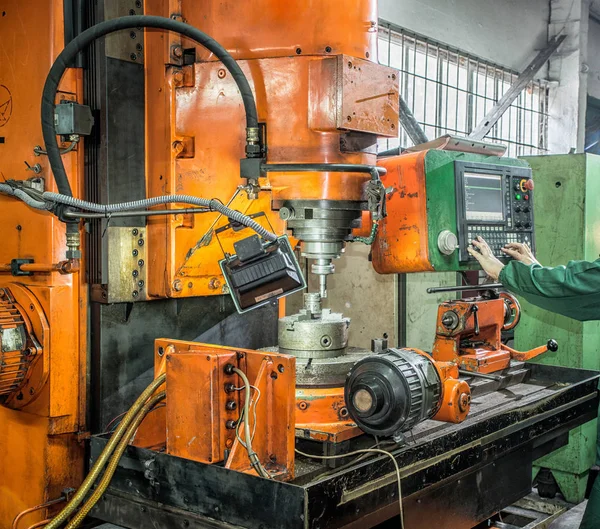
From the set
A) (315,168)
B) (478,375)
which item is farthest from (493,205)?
(315,168)

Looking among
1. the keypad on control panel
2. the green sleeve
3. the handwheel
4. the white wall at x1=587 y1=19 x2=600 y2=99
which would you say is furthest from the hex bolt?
the white wall at x1=587 y1=19 x2=600 y2=99

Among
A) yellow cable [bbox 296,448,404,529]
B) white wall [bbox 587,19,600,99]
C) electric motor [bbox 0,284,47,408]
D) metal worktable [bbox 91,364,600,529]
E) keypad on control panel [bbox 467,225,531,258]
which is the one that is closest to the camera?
metal worktable [bbox 91,364,600,529]

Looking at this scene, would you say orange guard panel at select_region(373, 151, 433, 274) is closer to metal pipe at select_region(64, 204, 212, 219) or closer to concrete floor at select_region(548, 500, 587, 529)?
metal pipe at select_region(64, 204, 212, 219)

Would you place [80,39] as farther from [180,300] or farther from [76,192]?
[180,300]

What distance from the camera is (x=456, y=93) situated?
15.8ft

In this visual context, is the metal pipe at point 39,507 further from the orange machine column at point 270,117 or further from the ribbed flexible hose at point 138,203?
the ribbed flexible hose at point 138,203

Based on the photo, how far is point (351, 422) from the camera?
1604 millimetres

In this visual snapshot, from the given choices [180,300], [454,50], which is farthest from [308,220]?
[454,50]

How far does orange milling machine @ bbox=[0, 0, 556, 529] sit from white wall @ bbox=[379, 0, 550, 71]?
7.93 feet

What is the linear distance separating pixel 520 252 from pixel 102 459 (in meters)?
1.33

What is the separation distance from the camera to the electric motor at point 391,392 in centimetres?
146

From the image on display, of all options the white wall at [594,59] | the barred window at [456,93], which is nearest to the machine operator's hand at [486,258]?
the barred window at [456,93]

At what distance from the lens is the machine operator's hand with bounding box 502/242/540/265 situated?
7.08ft

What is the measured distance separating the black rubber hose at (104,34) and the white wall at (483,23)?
2.52 m
